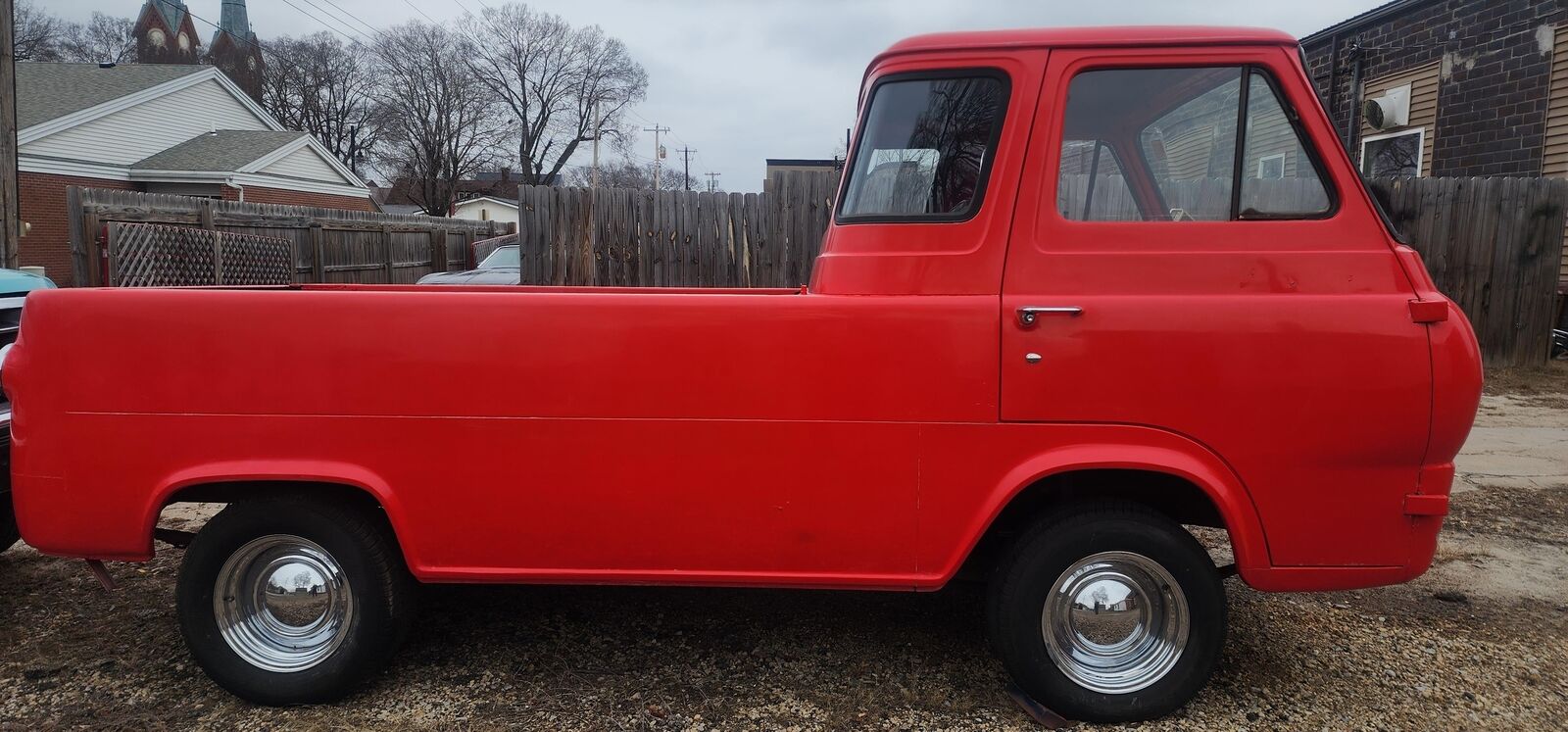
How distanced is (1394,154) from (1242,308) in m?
13.3

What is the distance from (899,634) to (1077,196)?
5.76 feet

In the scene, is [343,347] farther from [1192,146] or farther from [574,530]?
[1192,146]

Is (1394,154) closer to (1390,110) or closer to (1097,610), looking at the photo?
(1390,110)

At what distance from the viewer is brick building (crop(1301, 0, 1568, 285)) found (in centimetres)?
1053

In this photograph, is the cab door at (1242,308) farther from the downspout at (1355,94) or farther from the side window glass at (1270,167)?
the downspout at (1355,94)

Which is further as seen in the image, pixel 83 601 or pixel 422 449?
pixel 83 601

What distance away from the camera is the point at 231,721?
272cm

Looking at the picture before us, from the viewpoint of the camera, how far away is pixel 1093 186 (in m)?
2.77

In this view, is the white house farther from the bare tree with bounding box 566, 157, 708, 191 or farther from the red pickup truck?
the red pickup truck

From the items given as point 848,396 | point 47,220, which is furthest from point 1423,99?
point 47,220

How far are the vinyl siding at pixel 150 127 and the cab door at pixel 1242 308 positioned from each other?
2784 cm

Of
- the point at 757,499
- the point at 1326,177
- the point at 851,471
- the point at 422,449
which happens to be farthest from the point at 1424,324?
the point at 422,449

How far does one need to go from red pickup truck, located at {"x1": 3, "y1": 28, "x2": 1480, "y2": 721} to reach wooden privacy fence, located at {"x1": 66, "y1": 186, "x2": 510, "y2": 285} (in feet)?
32.4

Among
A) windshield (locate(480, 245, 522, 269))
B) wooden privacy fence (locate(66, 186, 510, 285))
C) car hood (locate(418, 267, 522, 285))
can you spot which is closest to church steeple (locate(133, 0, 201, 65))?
wooden privacy fence (locate(66, 186, 510, 285))
